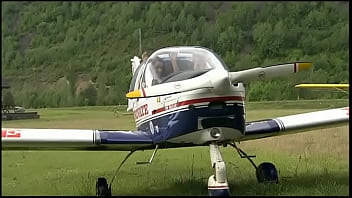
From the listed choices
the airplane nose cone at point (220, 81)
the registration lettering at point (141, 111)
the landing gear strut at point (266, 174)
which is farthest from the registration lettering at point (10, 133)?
the landing gear strut at point (266, 174)

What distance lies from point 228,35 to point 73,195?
16.0 feet

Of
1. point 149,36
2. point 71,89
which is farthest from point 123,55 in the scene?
point 149,36

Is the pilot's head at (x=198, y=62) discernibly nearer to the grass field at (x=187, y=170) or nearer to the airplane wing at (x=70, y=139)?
the airplane wing at (x=70, y=139)

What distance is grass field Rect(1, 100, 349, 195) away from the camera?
6434 millimetres

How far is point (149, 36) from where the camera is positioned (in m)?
11.9

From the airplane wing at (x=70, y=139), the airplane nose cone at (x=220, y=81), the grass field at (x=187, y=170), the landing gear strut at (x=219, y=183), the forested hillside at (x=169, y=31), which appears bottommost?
the grass field at (x=187, y=170)

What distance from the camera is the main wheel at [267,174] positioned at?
6578 millimetres

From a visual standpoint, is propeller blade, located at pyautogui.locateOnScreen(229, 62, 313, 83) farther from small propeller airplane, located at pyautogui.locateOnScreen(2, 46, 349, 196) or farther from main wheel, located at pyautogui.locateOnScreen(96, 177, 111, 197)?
main wheel, located at pyautogui.locateOnScreen(96, 177, 111, 197)

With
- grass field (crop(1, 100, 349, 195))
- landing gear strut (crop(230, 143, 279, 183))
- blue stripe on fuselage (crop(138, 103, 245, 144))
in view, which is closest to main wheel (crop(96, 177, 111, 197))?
grass field (crop(1, 100, 349, 195))

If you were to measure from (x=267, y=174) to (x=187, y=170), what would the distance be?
224cm

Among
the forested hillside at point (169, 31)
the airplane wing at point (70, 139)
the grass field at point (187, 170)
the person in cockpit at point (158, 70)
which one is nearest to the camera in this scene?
the airplane wing at point (70, 139)

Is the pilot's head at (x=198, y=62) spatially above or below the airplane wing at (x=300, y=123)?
above

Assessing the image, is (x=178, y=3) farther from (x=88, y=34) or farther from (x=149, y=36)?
(x=88, y=34)

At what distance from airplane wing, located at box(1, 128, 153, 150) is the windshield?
25.6 inches
